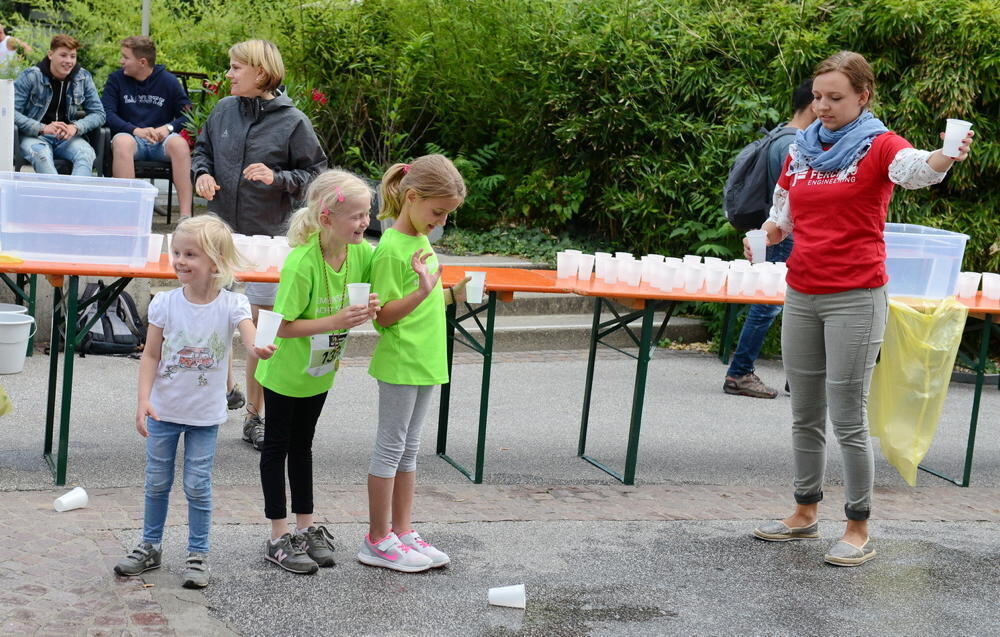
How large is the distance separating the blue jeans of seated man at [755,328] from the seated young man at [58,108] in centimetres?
523

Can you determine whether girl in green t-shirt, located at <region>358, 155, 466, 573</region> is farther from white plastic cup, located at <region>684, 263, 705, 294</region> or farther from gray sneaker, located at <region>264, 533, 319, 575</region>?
white plastic cup, located at <region>684, 263, 705, 294</region>

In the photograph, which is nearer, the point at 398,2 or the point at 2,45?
the point at 2,45

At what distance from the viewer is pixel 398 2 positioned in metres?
12.6

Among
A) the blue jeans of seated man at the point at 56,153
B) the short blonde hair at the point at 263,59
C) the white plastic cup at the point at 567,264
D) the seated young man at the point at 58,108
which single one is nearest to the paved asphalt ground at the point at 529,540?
the white plastic cup at the point at 567,264

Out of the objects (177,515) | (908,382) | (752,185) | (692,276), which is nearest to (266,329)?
(177,515)

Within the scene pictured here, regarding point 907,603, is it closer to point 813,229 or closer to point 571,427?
point 813,229

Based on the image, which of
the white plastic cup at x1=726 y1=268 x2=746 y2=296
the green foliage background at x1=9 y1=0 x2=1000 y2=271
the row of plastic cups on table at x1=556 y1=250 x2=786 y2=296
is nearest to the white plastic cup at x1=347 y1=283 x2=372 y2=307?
the row of plastic cups on table at x1=556 y1=250 x2=786 y2=296

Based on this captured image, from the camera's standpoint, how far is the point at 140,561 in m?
4.24

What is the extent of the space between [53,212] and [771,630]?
11.5 feet

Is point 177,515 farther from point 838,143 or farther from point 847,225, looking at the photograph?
point 838,143

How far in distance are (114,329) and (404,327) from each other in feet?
15.0

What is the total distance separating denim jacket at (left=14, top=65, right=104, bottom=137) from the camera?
945 cm

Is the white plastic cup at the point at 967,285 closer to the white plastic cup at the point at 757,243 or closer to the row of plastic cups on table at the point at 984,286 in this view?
the row of plastic cups on table at the point at 984,286

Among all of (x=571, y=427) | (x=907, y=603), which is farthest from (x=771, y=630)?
(x=571, y=427)
